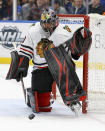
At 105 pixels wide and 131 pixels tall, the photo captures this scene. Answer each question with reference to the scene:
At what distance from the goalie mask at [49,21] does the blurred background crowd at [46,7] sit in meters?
3.99

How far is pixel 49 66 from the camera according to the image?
414 cm

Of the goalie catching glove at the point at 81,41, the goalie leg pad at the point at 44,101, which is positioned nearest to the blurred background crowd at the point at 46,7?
the goalie leg pad at the point at 44,101

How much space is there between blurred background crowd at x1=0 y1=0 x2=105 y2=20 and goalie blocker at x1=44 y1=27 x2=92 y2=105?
13.3ft

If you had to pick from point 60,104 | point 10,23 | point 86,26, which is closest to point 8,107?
point 60,104

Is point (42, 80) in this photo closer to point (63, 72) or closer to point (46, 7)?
point (63, 72)

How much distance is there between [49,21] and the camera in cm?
413

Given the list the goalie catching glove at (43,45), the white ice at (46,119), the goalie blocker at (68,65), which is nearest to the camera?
the white ice at (46,119)

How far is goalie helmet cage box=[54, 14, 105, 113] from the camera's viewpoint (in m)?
4.39

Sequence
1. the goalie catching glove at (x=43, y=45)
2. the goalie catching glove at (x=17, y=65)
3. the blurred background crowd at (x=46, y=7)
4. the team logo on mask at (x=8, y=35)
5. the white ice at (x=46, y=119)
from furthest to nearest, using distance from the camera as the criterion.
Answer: the team logo on mask at (x=8, y=35) → the blurred background crowd at (x=46, y=7) → the goalie catching glove at (x=17, y=65) → the goalie catching glove at (x=43, y=45) → the white ice at (x=46, y=119)

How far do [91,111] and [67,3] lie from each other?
431cm

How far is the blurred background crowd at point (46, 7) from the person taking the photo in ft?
26.8

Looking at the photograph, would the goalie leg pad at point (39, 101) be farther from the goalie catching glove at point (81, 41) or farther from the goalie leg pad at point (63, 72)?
the goalie catching glove at point (81, 41)

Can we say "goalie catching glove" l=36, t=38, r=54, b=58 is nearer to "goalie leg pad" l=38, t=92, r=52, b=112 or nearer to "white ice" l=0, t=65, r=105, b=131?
"goalie leg pad" l=38, t=92, r=52, b=112

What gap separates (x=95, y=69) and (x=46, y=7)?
4054 mm
